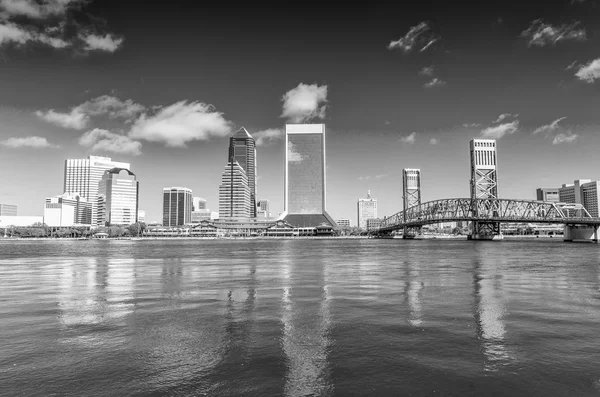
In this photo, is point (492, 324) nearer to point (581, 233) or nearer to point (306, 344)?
point (306, 344)

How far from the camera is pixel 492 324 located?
15.6 metres

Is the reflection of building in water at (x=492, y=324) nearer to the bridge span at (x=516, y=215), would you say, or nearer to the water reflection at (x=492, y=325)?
the water reflection at (x=492, y=325)

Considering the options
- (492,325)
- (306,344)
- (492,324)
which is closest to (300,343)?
(306,344)

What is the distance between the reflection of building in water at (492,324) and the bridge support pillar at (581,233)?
428 ft

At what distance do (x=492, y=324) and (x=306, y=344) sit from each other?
8.11m

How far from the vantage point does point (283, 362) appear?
11078 millimetres

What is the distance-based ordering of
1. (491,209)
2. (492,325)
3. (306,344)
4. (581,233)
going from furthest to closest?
(491,209) → (581,233) → (492,325) → (306,344)

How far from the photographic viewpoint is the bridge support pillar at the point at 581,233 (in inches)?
5039

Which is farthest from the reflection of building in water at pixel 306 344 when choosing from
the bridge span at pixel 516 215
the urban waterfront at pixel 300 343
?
the bridge span at pixel 516 215

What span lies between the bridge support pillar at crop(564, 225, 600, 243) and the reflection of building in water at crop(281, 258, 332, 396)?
143 metres

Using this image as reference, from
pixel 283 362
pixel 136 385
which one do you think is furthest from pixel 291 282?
pixel 136 385

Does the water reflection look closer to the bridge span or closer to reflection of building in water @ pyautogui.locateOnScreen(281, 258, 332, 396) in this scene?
reflection of building in water @ pyautogui.locateOnScreen(281, 258, 332, 396)

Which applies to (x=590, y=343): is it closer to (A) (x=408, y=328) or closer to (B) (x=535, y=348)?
(B) (x=535, y=348)

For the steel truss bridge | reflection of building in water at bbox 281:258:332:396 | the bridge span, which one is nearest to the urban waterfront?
reflection of building in water at bbox 281:258:332:396
